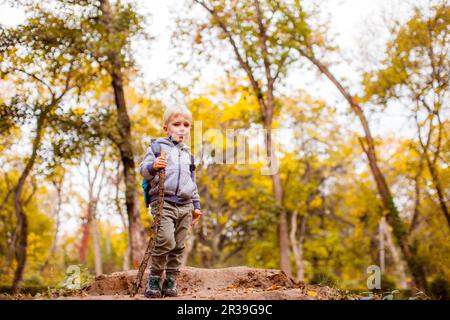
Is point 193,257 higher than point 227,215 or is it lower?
lower

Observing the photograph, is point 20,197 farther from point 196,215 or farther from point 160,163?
point 160,163

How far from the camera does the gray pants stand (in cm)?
490

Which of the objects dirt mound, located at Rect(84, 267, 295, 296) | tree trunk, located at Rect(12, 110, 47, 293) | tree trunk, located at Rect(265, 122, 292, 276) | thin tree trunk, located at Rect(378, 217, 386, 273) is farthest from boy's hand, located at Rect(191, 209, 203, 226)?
thin tree trunk, located at Rect(378, 217, 386, 273)

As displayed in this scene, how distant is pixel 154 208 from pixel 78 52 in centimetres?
988

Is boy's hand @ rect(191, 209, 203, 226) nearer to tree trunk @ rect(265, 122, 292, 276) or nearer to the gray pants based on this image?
the gray pants

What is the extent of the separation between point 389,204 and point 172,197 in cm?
1350

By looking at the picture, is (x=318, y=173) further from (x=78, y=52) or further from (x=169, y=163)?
(x=169, y=163)

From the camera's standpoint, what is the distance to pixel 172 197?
505cm

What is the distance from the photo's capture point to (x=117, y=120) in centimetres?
1457

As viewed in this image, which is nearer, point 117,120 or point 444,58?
point 117,120

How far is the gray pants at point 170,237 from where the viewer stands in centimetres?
490

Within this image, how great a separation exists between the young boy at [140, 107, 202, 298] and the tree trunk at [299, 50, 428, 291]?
41.8ft

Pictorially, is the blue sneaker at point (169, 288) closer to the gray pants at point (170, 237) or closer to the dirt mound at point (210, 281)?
the gray pants at point (170, 237)
